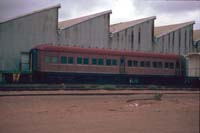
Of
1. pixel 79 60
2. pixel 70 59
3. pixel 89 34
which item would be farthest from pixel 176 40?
pixel 70 59

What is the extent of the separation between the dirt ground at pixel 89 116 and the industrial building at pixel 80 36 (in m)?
10.2

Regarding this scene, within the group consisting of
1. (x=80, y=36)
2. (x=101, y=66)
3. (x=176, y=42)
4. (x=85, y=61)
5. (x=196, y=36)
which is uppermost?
(x=196, y=36)

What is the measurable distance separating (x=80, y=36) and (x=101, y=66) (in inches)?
270

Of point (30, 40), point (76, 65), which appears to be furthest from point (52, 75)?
point (30, 40)

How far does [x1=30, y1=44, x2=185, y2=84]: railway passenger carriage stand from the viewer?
72.3 ft

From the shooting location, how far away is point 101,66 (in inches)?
939

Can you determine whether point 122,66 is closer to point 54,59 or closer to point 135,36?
point 54,59

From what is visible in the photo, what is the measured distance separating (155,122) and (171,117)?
1271mm

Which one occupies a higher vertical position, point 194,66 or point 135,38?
point 135,38

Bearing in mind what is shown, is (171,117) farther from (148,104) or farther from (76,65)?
(76,65)

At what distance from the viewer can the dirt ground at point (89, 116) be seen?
8.41 m

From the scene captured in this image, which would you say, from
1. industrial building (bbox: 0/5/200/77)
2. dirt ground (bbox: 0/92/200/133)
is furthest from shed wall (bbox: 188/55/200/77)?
dirt ground (bbox: 0/92/200/133)

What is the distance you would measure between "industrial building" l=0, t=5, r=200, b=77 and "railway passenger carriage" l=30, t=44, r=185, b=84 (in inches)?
92.8

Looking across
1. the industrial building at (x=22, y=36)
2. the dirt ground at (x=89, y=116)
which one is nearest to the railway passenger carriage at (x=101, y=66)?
the industrial building at (x=22, y=36)
